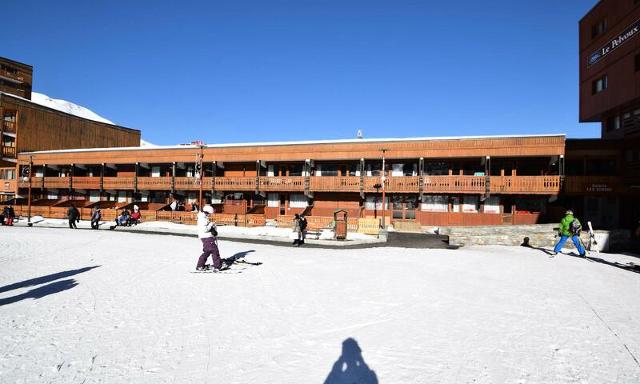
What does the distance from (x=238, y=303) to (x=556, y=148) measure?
974 inches

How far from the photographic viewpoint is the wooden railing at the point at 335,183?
26.5 m

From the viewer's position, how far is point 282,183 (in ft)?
93.0

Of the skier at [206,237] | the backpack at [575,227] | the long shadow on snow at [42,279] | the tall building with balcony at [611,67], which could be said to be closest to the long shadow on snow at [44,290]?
the long shadow on snow at [42,279]

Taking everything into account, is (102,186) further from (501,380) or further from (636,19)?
(636,19)

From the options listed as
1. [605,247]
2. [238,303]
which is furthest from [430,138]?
[238,303]

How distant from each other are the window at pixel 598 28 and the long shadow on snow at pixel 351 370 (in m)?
32.2

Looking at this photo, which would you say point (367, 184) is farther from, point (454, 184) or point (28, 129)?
point (28, 129)

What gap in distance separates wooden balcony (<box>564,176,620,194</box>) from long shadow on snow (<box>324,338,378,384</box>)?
953 inches

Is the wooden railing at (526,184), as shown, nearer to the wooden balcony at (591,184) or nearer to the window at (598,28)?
the wooden balcony at (591,184)

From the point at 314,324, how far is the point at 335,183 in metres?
21.7

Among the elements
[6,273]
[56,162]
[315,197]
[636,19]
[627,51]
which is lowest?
[6,273]

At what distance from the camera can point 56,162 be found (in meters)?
35.9

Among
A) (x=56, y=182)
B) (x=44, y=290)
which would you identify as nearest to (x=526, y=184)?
(x=44, y=290)

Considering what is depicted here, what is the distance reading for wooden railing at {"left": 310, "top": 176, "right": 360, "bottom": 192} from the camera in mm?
26453
